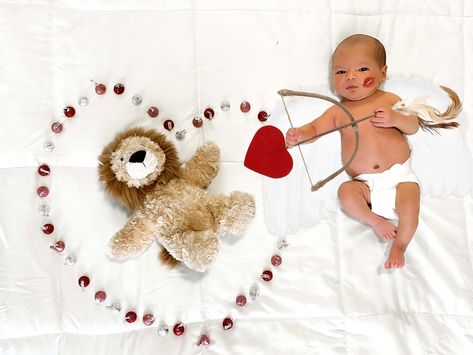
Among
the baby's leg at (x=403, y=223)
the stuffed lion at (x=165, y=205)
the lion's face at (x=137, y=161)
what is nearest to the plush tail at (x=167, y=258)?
the stuffed lion at (x=165, y=205)

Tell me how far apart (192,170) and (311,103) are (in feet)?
0.98

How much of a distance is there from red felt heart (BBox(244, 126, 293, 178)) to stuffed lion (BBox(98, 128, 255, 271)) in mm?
103

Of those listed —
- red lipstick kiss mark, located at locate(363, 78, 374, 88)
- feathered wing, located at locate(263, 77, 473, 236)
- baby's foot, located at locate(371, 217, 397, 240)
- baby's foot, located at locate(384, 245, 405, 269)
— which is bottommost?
baby's foot, located at locate(384, 245, 405, 269)

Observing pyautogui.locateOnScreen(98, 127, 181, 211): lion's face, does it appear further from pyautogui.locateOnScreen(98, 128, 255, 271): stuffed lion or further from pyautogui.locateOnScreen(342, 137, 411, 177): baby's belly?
pyautogui.locateOnScreen(342, 137, 411, 177): baby's belly

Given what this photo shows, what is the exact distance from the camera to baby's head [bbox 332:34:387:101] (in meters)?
0.97

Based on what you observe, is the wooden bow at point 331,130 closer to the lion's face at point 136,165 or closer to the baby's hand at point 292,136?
the baby's hand at point 292,136

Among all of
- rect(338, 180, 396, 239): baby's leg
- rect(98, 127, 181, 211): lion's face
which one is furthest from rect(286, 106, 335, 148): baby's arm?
rect(98, 127, 181, 211): lion's face

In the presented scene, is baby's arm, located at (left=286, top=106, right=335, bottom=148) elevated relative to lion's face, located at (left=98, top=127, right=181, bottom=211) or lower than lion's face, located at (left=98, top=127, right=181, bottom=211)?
elevated

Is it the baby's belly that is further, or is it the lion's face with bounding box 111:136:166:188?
the baby's belly

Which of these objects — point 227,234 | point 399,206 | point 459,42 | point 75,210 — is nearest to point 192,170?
point 227,234

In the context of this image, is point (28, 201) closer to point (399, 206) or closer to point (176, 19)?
point (176, 19)

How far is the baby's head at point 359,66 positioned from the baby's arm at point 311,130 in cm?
6

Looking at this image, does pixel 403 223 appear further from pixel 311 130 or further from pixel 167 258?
pixel 167 258

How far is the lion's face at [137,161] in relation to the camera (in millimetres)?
855
